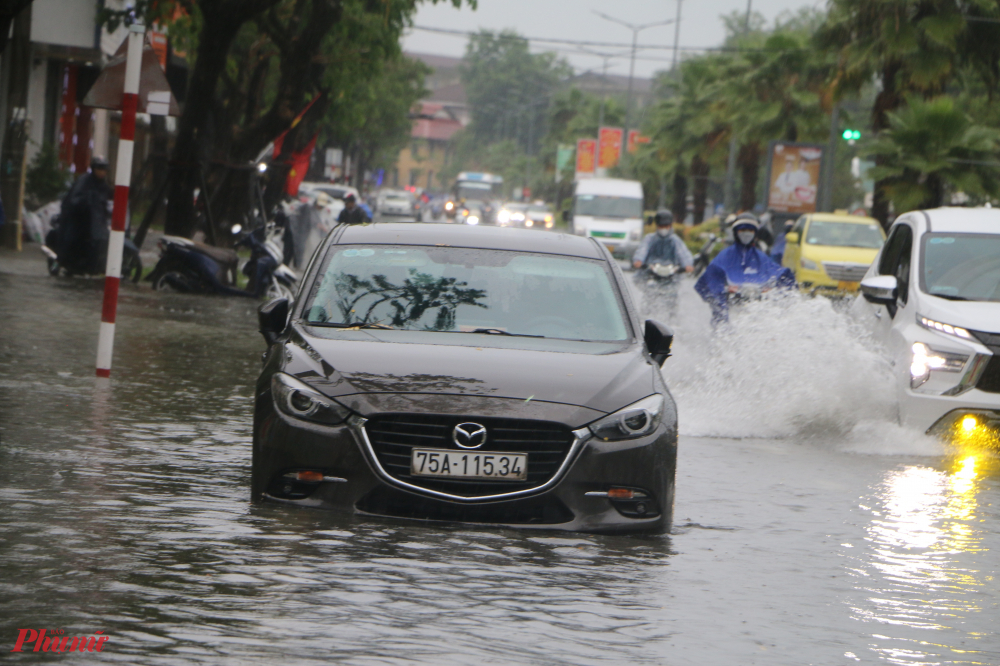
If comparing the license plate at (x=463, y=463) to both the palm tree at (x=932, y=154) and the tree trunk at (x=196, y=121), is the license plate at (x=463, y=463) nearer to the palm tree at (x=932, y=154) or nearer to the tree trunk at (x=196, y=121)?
the tree trunk at (x=196, y=121)

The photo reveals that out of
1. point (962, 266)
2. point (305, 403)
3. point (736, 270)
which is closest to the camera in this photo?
point (305, 403)

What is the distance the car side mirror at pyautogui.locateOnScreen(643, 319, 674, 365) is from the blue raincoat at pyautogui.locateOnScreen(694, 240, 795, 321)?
6.92 m

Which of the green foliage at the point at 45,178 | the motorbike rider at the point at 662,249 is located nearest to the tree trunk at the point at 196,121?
the green foliage at the point at 45,178

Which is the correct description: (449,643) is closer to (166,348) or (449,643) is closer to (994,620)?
(994,620)

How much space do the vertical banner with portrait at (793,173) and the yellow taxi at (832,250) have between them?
1561cm

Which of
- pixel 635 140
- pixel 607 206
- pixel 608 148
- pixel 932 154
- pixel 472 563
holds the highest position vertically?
pixel 635 140

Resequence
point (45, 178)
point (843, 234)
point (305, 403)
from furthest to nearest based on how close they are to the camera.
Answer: point (843, 234) → point (45, 178) → point (305, 403)

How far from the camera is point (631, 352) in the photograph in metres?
6.80

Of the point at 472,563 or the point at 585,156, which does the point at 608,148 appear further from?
the point at 472,563

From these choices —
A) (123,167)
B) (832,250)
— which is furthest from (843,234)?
(123,167)

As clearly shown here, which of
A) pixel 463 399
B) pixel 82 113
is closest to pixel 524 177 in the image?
pixel 82 113

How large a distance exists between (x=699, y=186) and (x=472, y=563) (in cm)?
6028

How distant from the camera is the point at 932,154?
101 ft

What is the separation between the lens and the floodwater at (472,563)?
4.78 meters
